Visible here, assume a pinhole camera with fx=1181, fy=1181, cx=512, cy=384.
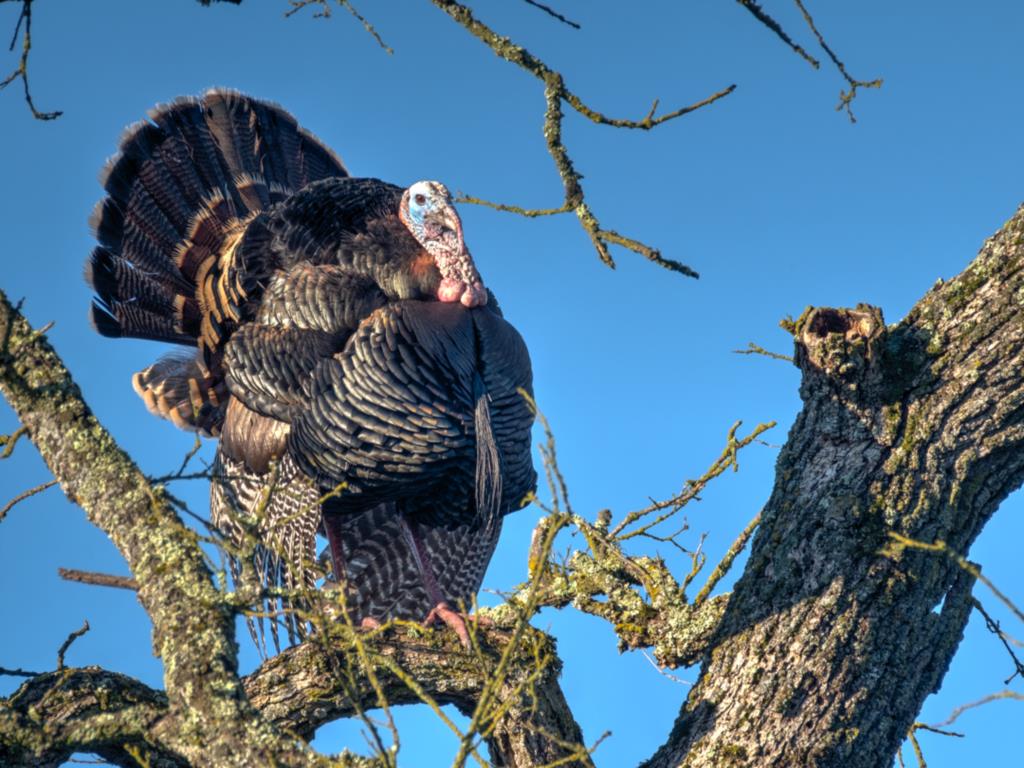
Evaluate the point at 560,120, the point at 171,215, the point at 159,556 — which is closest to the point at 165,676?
the point at 159,556

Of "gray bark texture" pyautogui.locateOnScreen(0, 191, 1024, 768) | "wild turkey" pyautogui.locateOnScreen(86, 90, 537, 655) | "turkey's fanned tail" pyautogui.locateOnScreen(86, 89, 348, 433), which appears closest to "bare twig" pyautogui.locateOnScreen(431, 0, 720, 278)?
"gray bark texture" pyautogui.locateOnScreen(0, 191, 1024, 768)

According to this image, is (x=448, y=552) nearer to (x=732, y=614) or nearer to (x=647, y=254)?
(x=732, y=614)

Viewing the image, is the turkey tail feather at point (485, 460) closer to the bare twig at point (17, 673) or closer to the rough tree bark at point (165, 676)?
the rough tree bark at point (165, 676)

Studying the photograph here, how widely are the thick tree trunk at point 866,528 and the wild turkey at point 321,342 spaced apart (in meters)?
1.46

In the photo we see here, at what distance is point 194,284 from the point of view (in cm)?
637

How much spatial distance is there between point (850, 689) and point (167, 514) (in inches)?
86.7

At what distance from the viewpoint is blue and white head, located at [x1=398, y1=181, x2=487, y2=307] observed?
18.3ft

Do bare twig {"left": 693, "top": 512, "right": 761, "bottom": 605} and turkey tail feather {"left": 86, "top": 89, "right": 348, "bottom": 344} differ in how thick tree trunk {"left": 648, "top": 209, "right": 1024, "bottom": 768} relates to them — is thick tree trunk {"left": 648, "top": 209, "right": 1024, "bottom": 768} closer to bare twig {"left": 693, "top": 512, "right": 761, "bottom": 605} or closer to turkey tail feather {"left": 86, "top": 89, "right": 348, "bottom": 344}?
bare twig {"left": 693, "top": 512, "right": 761, "bottom": 605}

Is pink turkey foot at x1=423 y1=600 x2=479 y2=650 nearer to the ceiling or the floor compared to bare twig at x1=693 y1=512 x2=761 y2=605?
nearer to the ceiling

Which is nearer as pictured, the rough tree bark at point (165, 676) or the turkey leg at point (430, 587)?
the rough tree bark at point (165, 676)

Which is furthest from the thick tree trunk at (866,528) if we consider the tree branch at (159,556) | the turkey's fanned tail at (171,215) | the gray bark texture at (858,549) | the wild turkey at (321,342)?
the turkey's fanned tail at (171,215)

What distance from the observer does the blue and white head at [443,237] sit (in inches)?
220

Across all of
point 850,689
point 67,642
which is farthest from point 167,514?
point 850,689

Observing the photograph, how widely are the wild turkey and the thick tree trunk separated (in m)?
1.46
